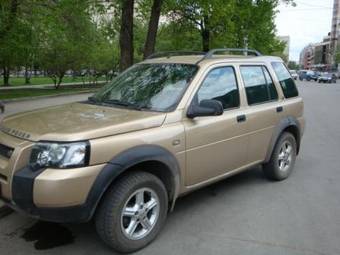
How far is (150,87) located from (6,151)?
5.70 ft

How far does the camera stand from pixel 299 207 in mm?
4996

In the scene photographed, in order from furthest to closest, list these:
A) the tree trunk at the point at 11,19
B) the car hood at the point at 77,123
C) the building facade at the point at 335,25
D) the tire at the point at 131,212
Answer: the building facade at the point at 335,25 → the tree trunk at the point at 11,19 → the tire at the point at 131,212 → the car hood at the point at 77,123

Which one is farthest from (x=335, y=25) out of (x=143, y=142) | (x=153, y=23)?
(x=143, y=142)

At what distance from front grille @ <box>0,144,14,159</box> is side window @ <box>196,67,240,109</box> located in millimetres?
1960

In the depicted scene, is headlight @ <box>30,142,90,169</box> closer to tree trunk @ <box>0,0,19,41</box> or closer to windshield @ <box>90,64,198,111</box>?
windshield @ <box>90,64,198,111</box>

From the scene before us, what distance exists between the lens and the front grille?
3.56 m

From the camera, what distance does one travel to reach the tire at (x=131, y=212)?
3.56 m

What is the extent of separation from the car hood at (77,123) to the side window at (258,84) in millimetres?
1606

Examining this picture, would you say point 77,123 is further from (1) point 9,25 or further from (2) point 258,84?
(1) point 9,25

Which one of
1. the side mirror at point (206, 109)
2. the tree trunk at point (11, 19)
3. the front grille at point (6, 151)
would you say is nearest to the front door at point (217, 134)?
the side mirror at point (206, 109)

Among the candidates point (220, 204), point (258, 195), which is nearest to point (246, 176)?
point (258, 195)

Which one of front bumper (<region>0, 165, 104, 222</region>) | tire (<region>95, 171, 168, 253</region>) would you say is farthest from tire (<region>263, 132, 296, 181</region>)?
front bumper (<region>0, 165, 104, 222</region>)

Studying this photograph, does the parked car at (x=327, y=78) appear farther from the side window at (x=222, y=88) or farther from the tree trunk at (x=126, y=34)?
the side window at (x=222, y=88)

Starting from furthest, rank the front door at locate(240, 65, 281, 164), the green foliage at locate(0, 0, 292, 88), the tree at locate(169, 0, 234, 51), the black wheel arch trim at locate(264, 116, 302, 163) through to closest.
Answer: the green foliage at locate(0, 0, 292, 88) → the tree at locate(169, 0, 234, 51) → the black wheel arch trim at locate(264, 116, 302, 163) → the front door at locate(240, 65, 281, 164)
